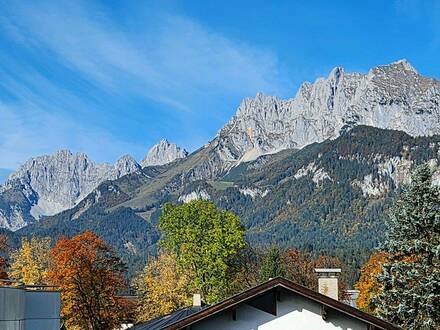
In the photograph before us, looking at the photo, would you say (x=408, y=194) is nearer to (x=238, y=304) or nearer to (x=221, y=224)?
(x=238, y=304)

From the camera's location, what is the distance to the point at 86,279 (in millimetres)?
58375

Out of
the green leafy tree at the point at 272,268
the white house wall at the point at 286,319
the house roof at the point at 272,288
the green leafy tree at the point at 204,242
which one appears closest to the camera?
the house roof at the point at 272,288

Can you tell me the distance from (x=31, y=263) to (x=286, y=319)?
53921 mm

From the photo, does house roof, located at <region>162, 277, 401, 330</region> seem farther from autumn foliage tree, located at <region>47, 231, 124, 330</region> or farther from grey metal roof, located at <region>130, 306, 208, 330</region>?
autumn foliage tree, located at <region>47, 231, 124, 330</region>

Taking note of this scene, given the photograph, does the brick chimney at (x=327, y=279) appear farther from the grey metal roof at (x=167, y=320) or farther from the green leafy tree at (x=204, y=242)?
the green leafy tree at (x=204, y=242)

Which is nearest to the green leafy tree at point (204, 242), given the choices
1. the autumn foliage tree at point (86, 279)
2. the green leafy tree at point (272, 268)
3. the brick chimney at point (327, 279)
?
the autumn foliage tree at point (86, 279)

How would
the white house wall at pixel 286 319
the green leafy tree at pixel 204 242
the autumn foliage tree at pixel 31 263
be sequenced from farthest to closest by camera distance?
the autumn foliage tree at pixel 31 263 → the green leafy tree at pixel 204 242 → the white house wall at pixel 286 319

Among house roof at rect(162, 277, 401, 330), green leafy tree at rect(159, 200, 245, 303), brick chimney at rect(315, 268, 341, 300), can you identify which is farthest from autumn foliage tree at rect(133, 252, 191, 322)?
house roof at rect(162, 277, 401, 330)

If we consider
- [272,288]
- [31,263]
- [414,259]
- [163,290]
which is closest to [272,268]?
[163,290]

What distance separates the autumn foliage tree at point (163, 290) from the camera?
6253 centimetres

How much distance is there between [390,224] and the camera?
1458 inches

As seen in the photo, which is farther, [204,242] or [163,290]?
[204,242]

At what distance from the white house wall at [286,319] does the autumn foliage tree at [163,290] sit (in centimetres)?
4180

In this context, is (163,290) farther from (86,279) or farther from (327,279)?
(327,279)
